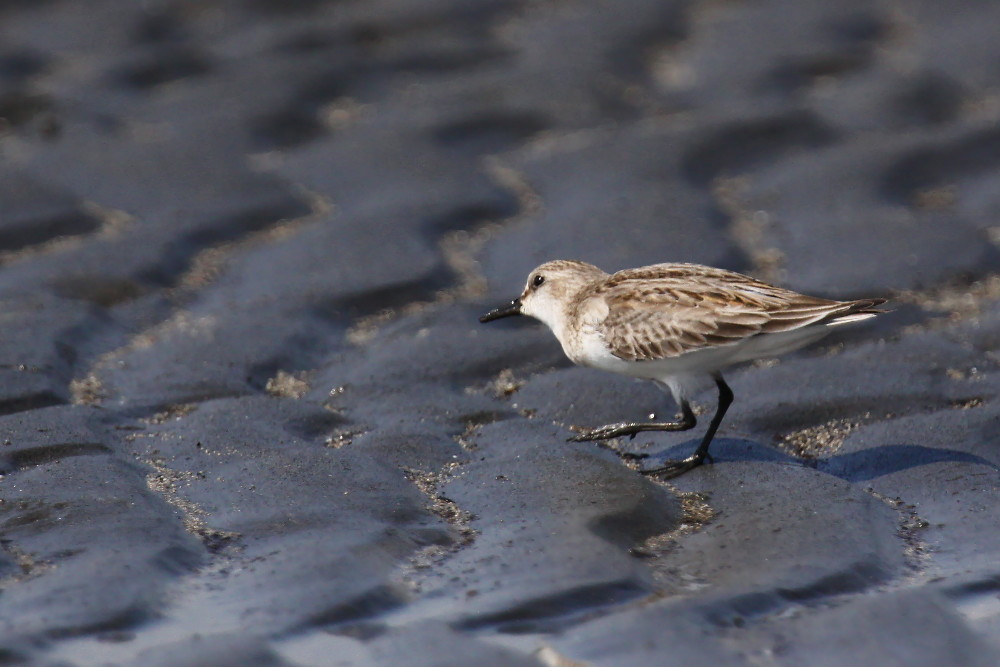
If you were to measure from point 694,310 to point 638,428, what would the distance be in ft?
2.04

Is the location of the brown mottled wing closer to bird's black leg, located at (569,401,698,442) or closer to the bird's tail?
the bird's tail

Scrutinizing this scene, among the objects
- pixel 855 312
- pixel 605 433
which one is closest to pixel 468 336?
pixel 605 433

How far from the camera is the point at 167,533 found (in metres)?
5.29

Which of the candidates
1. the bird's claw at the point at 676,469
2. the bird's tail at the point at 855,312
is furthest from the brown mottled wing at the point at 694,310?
the bird's claw at the point at 676,469

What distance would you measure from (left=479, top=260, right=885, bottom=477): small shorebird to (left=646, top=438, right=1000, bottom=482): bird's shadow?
0.17 metres

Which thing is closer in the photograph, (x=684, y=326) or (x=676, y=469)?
(x=676, y=469)

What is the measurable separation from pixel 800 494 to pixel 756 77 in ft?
18.0

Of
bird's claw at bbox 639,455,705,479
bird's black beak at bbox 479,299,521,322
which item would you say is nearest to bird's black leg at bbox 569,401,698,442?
bird's claw at bbox 639,455,705,479

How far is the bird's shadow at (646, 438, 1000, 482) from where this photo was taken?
20.0ft

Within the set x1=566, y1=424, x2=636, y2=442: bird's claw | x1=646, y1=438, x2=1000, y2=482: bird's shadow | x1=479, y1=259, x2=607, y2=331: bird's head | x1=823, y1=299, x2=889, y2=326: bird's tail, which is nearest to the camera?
x1=823, y1=299, x2=889, y2=326: bird's tail

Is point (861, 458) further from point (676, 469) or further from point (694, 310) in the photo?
point (694, 310)

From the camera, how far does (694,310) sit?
6316 mm

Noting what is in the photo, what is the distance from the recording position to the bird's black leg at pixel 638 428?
6402 millimetres

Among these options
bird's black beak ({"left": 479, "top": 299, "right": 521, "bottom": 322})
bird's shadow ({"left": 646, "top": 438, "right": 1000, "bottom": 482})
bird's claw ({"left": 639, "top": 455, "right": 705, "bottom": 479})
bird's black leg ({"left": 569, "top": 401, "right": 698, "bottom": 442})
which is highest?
bird's black beak ({"left": 479, "top": 299, "right": 521, "bottom": 322})
